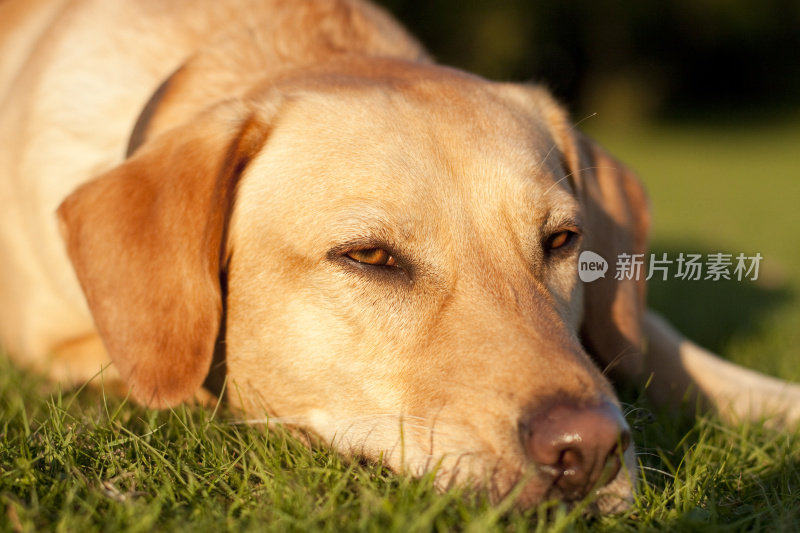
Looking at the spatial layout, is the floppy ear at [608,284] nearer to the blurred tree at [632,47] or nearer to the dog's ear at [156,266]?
the dog's ear at [156,266]

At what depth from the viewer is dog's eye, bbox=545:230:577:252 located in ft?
9.95

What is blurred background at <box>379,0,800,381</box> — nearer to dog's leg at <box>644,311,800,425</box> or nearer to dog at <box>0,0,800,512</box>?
dog's leg at <box>644,311,800,425</box>

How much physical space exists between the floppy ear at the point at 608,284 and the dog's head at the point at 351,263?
0.41m

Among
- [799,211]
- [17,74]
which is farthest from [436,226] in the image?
[799,211]

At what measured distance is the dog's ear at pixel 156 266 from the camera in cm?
281

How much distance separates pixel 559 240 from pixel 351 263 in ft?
2.64

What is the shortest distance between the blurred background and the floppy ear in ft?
5.73

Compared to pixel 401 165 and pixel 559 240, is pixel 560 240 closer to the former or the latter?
pixel 559 240

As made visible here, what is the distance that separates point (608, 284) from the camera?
3.54 meters

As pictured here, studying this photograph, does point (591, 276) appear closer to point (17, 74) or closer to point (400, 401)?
point (400, 401)

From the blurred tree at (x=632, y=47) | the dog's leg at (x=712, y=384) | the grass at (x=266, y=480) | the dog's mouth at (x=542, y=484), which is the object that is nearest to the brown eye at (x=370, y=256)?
the grass at (x=266, y=480)

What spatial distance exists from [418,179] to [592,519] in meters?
1.18

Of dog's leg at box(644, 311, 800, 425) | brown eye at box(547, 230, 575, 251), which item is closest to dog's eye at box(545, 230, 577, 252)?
brown eye at box(547, 230, 575, 251)

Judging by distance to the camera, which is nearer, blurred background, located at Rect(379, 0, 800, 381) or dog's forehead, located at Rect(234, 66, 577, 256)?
dog's forehead, located at Rect(234, 66, 577, 256)
